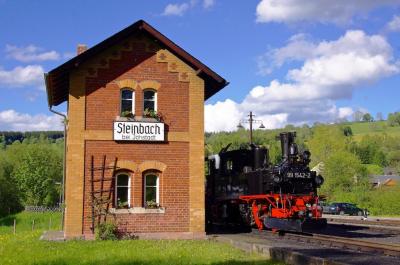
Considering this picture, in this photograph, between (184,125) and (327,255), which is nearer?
(327,255)

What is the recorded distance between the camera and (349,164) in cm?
6819

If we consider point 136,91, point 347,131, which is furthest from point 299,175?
point 347,131

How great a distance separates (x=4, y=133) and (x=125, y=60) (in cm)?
15993

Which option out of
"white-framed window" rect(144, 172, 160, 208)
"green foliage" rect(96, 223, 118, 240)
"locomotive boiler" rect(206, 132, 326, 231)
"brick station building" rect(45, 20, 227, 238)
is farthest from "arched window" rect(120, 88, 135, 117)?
"locomotive boiler" rect(206, 132, 326, 231)

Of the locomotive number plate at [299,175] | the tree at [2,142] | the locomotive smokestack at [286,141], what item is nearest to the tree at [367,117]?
the tree at [2,142]

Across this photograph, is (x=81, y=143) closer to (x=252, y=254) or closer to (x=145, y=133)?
(x=145, y=133)

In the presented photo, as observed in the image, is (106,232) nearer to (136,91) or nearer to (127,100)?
(127,100)

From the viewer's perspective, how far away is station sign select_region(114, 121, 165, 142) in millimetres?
17969

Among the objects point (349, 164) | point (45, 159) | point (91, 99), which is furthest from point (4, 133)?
point (91, 99)

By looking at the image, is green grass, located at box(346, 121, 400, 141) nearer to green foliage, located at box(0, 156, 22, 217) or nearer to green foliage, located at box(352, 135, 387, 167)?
green foliage, located at box(352, 135, 387, 167)

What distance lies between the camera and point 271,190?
18359 millimetres

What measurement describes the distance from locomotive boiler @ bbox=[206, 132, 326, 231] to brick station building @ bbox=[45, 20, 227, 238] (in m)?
2.25

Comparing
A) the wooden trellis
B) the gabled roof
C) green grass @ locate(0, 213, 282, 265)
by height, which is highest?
the gabled roof

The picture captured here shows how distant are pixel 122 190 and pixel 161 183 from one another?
4.49 feet
